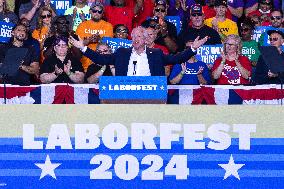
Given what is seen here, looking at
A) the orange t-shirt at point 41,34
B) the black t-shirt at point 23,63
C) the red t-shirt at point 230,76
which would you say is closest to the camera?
the black t-shirt at point 23,63

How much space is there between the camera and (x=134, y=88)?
28.1ft

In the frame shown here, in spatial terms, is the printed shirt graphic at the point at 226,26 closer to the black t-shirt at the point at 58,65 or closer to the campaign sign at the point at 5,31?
the campaign sign at the point at 5,31

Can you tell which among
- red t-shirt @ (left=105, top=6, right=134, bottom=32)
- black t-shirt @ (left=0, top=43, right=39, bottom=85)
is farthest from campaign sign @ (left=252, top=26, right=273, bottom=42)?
black t-shirt @ (left=0, top=43, right=39, bottom=85)

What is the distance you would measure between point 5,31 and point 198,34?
113 inches

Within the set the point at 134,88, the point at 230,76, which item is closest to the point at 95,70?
the point at 230,76

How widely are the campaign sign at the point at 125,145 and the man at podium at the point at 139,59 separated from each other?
1664 mm

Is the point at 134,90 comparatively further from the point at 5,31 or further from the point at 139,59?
the point at 5,31

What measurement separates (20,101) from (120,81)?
218 cm

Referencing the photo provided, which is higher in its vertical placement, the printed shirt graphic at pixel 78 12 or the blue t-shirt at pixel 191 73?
the printed shirt graphic at pixel 78 12

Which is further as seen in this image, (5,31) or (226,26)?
(226,26)

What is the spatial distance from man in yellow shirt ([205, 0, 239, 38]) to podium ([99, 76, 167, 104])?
5591 mm

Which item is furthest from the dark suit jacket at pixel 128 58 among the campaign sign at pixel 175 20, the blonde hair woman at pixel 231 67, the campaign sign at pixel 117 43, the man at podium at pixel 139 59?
the campaign sign at pixel 175 20

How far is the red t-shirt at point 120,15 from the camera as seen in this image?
46.7 ft


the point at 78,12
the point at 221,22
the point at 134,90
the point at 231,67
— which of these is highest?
the point at 78,12
